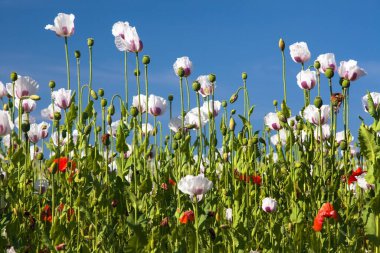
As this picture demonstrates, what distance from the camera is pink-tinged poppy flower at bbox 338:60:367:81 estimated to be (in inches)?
138

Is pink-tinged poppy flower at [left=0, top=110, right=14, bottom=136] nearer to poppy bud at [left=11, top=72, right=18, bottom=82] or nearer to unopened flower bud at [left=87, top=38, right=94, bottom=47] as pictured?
poppy bud at [left=11, top=72, right=18, bottom=82]

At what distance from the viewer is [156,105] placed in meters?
3.74

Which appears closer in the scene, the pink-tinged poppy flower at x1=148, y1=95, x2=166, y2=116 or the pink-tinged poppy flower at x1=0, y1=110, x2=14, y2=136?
the pink-tinged poppy flower at x1=0, y1=110, x2=14, y2=136

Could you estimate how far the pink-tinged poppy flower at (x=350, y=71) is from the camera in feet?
11.5

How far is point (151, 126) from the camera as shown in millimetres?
4332

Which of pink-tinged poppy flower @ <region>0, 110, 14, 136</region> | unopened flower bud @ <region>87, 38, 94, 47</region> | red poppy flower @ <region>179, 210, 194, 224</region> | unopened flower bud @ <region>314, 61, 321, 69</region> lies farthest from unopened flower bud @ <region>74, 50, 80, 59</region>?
red poppy flower @ <region>179, 210, 194, 224</region>

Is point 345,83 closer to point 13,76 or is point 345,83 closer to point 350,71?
point 350,71

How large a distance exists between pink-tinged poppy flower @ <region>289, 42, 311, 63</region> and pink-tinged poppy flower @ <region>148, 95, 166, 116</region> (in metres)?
0.79

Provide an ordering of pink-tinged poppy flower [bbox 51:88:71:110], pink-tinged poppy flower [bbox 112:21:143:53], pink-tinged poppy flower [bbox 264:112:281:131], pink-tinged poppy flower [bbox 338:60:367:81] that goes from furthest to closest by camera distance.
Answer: pink-tinged poppy flower [bbox 264:112:281:131], pink-tinged poppy flower [bbox 51:88:71:110], pink-tinged poppy flower [bbox 338:60:367:81], pink-tinged poppy flower [bbox 112:21:143:53]

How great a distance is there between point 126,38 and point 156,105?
0.46m

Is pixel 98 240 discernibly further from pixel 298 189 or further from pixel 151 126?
pixel 151 126

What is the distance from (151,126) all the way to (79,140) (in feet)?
2.30

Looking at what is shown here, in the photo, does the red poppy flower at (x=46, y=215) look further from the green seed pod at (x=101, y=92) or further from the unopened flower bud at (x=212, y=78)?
the unopened flower bud at (x=212, y=78)

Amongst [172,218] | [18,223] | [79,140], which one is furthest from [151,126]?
[18,223]
